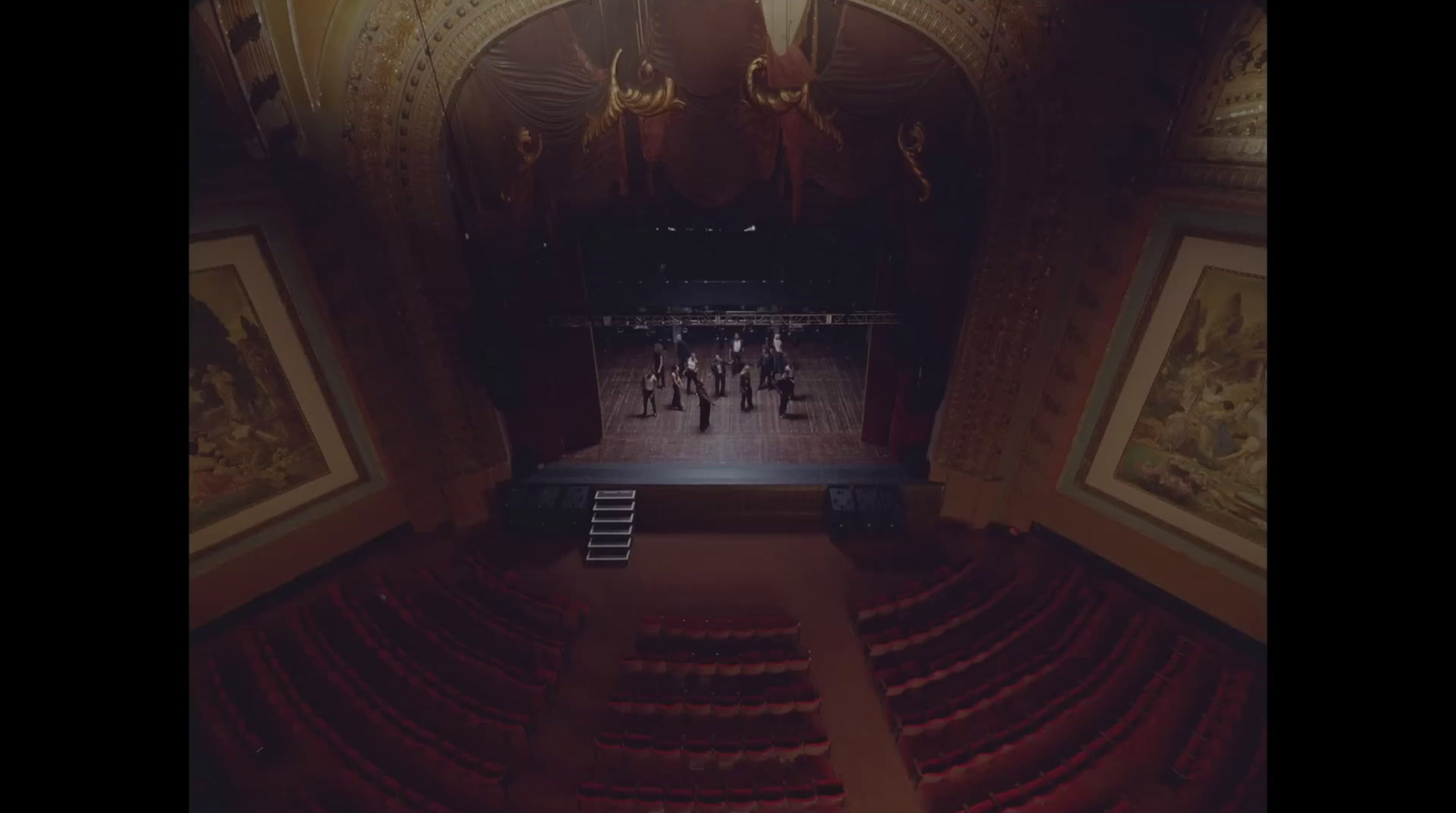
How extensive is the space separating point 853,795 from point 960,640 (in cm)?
229

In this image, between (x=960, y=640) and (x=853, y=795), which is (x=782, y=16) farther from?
(x=853, y=795)

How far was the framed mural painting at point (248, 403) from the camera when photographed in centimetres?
661

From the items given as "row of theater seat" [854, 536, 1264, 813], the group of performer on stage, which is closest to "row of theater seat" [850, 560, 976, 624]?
"row of theater seat" [854, 536, 1264, 813]

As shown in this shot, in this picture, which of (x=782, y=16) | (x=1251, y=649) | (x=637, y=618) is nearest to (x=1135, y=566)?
(x=1251, y=649)

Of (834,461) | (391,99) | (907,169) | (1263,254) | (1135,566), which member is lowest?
(1135,566)

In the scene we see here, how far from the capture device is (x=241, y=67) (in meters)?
5.89

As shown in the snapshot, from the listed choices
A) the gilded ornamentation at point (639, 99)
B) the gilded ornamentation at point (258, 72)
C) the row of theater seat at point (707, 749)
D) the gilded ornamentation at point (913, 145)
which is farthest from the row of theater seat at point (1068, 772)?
the gilded ornamentation at point (258, 72)

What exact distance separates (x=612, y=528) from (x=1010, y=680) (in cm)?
529

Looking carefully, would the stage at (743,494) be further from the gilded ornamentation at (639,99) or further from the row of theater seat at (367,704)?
the gilded ornamentation at (639,99)

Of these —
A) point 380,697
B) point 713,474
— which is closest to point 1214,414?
point 713,474

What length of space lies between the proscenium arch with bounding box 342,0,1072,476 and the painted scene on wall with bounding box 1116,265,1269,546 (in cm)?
156

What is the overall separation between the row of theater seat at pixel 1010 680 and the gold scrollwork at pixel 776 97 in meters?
6.11

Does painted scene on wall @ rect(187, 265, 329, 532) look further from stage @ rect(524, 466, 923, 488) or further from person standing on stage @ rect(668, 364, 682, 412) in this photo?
person standing on stage @ rect(668, 364, 682, 412)

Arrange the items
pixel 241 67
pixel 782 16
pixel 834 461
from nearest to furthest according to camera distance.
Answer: pixel 241 67, pixel 782 16, pixel 834 461
